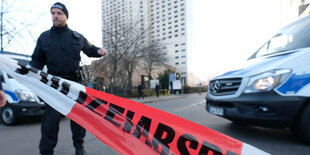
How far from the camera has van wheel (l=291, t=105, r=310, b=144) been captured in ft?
7.20

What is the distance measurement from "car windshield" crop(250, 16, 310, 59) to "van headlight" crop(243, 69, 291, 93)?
0.74 m

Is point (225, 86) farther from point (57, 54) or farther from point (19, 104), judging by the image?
point (19, 104)

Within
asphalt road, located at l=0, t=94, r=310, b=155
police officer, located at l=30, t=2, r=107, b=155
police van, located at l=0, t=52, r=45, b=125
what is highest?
police officer, located at l=30, t=2, r=107, b=155

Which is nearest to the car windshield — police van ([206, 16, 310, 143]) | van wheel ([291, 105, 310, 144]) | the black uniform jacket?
police van ([206, 16, 310, 143])

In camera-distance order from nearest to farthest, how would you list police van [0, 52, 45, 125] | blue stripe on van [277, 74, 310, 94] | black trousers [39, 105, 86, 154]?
black trousers [39, 105, 86, 154], blue stripe on van [277, 74, 310, 94], police van [0, 52, 45, 125]

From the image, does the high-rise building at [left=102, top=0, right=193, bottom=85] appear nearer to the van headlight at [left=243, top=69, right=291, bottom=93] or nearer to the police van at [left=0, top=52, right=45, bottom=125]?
the police van at [left=0, top=52, right=45, bottom=125]

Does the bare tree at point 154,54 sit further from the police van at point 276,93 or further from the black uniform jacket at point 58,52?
the black uniform jacket at point 58,52

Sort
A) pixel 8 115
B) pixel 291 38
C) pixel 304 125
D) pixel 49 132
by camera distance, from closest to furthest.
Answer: pixel 49 132, pixel 304 125, pixel 291 38, pixel 8 115

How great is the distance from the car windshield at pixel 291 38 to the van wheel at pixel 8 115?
20.8 feet

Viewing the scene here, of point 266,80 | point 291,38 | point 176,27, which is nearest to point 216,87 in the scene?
point 266,80

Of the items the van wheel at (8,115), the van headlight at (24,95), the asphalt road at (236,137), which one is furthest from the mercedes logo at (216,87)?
the van wheel at (8,115)

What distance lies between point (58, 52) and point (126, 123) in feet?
3.95

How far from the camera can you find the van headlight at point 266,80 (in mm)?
2279

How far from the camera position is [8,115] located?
461 centimetres
